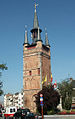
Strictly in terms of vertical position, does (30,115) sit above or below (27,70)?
below

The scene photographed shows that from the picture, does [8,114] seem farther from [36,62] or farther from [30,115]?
[36,62]

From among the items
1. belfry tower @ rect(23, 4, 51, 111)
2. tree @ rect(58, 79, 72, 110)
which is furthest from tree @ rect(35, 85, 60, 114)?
belfry tower @ rect(23, 4, 51, 111)

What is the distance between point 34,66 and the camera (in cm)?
5550

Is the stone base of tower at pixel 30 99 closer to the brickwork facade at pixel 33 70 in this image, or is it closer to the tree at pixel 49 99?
the brickwork facade at pixel 33 70

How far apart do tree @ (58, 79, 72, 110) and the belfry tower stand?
6.92m

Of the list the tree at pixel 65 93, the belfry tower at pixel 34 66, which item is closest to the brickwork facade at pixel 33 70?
the belfry tower at pixel 34 66

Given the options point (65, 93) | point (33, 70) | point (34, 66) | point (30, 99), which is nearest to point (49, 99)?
point (65, 93)

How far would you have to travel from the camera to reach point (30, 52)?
57.3 metres

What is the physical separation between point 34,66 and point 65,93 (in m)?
13.2

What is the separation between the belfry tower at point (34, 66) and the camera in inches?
2116

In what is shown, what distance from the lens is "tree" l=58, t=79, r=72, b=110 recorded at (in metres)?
46.8

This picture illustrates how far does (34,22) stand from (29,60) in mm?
14512

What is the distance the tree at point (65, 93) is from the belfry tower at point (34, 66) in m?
6.92

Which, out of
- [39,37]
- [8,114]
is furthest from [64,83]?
[8,114]
